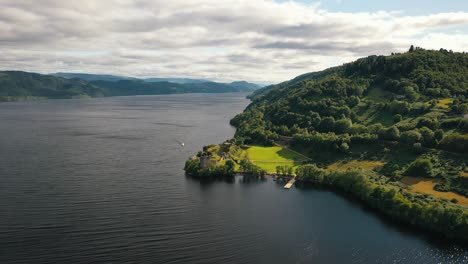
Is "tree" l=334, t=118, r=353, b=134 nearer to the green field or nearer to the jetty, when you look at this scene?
the green field

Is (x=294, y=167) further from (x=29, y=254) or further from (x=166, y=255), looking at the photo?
(x=29, y=254)

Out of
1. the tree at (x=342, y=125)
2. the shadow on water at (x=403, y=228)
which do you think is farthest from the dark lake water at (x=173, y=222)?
the tree at (x=342, y=125)

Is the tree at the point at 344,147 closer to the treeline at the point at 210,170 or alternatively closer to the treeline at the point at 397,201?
the treeline at the point at 397,201

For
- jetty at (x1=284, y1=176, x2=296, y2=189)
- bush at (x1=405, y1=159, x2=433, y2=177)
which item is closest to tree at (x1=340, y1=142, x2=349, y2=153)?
bush at (x1=405, y1=159, x2=433, y2=177)

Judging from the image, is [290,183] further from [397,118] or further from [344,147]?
[397,118]

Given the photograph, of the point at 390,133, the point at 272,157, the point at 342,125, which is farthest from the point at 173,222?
the point at 342,125

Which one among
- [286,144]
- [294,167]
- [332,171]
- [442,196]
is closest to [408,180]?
[442,196]

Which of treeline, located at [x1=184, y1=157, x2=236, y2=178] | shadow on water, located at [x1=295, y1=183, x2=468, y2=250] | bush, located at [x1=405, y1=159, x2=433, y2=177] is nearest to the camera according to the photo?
shadow on water, located at [x1=295, y1=183, x2=468, y2=250]
